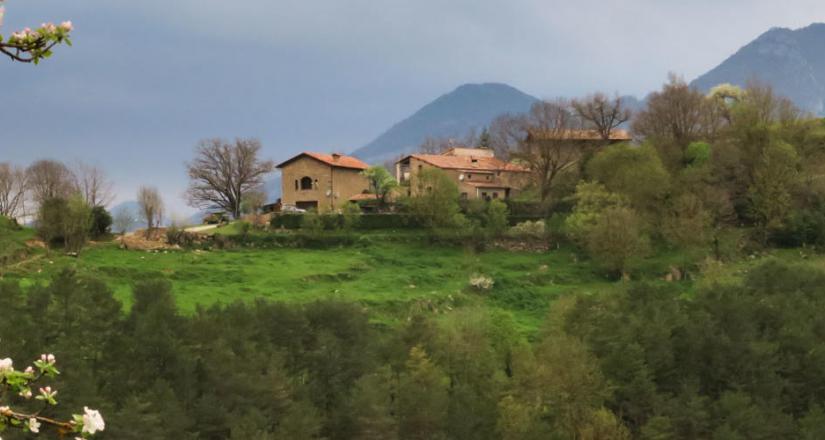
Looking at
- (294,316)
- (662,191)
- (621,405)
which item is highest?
(662,191)

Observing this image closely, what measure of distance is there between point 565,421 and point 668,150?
37208 millimetres

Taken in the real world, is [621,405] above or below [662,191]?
below

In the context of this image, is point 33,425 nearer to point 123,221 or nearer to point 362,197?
point 123,221

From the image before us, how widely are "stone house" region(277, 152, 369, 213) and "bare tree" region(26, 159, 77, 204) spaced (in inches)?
914

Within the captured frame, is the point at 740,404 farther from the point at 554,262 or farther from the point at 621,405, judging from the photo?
the point at 554,262

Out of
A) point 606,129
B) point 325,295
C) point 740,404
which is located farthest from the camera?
point 606,129

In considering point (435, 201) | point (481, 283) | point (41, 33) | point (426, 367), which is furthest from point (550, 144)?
point (41, 33)

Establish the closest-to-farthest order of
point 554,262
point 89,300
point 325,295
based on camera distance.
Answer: point 89,300 < point 325,295 < point 554,262

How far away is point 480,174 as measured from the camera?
67188 millimetres

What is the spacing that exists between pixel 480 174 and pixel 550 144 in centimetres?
844

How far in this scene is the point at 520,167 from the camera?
6825 centimetres

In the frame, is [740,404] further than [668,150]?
No

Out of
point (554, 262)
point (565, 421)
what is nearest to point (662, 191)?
point (554, 262)

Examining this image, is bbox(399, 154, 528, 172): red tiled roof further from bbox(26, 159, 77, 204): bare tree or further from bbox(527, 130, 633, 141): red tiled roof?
bbox(26, 159, 77, 204): bare tree
